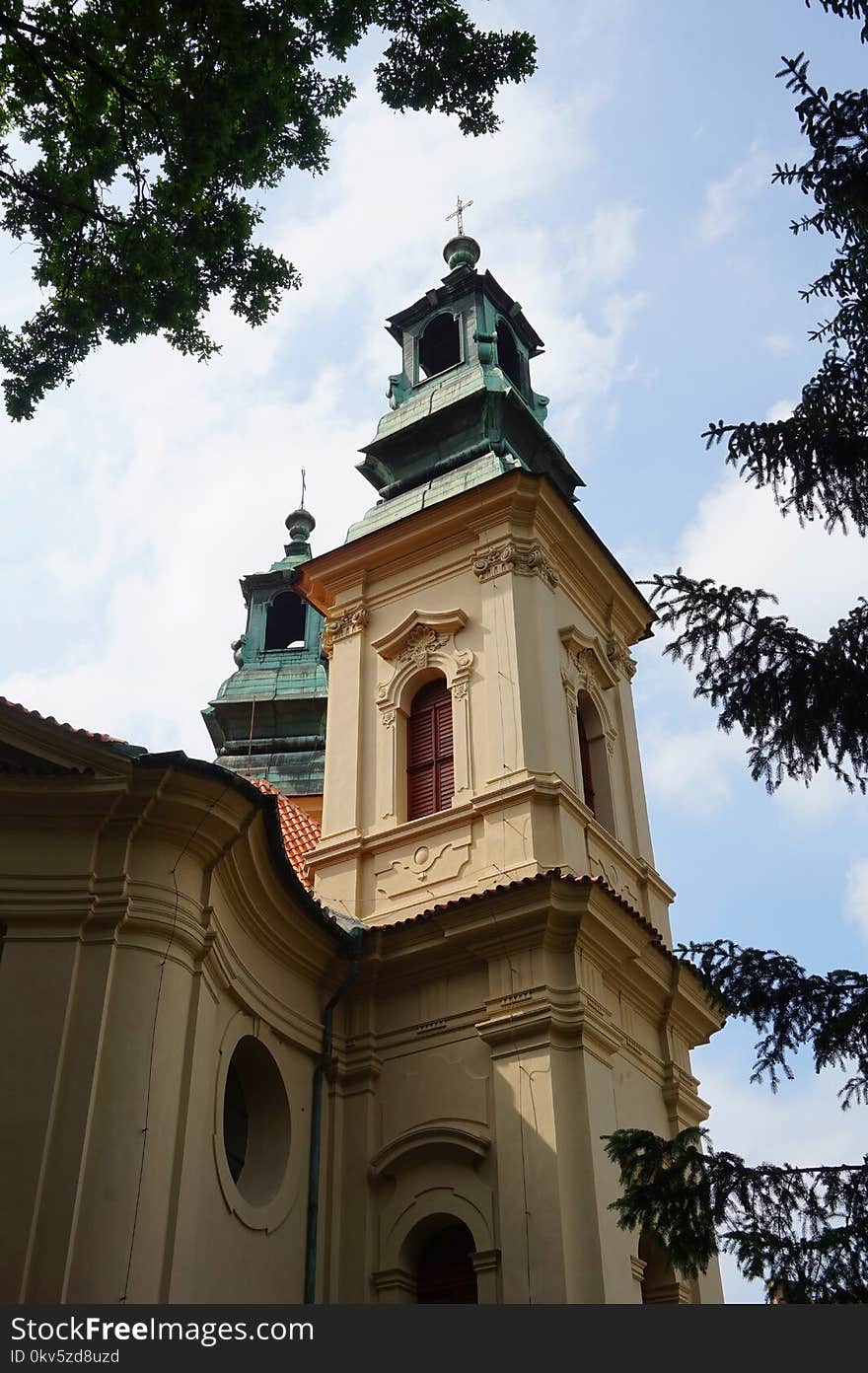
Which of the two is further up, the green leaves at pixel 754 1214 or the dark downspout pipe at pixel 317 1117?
the dark downspout pipe at pixel 317 1117

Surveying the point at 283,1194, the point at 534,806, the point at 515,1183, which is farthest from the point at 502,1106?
the point at 534,806

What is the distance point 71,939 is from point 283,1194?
10.7ft

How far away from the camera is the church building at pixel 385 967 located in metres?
9.26

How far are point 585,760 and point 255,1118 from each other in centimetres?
610

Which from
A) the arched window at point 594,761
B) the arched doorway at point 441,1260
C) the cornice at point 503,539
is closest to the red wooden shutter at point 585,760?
the arched window at point 594,761

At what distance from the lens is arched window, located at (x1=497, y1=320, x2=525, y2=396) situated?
20312mm

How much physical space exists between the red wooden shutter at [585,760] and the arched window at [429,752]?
5.07ft

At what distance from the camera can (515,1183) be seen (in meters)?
11.0

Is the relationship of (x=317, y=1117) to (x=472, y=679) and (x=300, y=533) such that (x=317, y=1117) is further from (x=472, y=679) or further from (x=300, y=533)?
(x=300, y=533)

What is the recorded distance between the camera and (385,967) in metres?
12.9

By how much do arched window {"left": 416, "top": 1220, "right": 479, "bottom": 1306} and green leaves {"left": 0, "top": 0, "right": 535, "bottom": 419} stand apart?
7.90 metres

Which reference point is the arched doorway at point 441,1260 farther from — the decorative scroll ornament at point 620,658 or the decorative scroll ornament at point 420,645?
the decorative scroll ornament at point 620,658

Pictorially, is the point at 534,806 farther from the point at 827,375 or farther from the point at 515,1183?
the point at 827,375

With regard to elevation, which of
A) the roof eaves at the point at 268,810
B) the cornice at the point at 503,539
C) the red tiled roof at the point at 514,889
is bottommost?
the roof eaves at the point at 268,810
